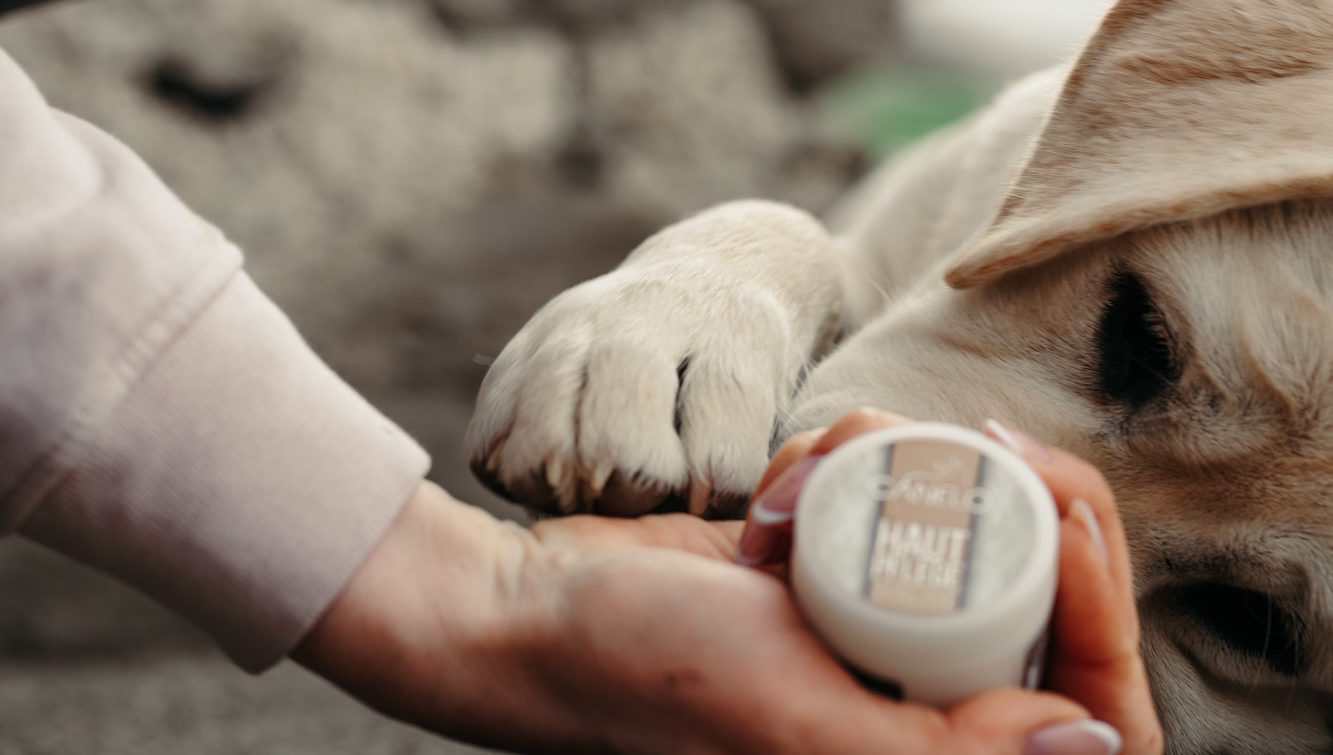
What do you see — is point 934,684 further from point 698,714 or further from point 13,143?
point 13,143

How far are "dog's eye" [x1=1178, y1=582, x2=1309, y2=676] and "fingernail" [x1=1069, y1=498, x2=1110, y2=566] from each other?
14.6 inches

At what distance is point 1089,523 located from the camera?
97 cm

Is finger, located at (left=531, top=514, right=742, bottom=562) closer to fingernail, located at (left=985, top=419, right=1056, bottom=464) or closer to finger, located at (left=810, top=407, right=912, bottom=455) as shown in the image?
finger, located at (left=810, top=407, right=912, bottom=455)

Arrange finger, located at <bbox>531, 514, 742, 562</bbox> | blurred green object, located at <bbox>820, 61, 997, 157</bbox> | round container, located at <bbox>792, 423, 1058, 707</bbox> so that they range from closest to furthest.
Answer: round container, located at <bbox>792, 423, 1058, 707</bbox>
finger, located at <bbox>531, 514, 742, 562</bbox>
blurred green object, located at <bbox>820, 61, 997, 157</bbox>

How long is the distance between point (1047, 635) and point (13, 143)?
102cm

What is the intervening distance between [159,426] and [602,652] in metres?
0.45

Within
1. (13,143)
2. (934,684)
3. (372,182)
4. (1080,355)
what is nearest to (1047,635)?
(934,684)

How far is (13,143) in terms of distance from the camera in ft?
3.37

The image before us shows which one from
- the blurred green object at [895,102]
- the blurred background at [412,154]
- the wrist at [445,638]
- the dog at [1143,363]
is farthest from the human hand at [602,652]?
the blurred green object at [895,102]

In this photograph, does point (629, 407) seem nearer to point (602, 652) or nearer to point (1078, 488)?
point (602, 652)

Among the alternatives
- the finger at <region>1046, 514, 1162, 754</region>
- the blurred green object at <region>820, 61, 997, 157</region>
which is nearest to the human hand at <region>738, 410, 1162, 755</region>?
the finger at <region>1046, 514, 1162, 754</region>

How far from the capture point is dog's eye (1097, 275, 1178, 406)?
1.25m

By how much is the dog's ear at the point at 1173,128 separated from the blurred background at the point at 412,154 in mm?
816

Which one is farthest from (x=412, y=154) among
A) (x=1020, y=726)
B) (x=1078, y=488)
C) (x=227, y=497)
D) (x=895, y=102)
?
(x=1020, y=726)
